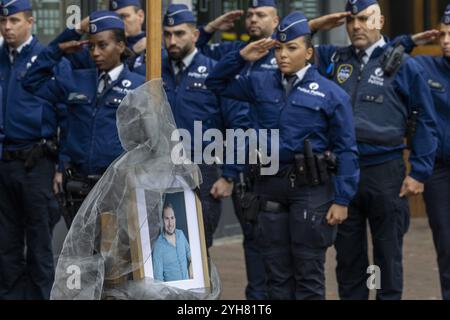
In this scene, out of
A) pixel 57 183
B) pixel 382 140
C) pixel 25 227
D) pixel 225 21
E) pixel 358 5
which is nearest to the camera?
pixel 382 140

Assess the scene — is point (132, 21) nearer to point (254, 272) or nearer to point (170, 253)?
point (254, 272)

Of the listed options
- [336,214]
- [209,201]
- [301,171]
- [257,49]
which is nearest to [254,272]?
[209,201]

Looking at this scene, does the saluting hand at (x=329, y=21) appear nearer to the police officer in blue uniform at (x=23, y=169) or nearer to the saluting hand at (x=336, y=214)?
the saluting hand at (x=336, y=214)

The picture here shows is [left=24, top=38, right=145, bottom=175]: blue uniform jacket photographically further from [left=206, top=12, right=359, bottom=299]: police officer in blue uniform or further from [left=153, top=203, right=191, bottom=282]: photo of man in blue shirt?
[left=153, top=203, right=191, bottom=282]: photo of man in blue shirt

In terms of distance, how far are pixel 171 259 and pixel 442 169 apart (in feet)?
10.6

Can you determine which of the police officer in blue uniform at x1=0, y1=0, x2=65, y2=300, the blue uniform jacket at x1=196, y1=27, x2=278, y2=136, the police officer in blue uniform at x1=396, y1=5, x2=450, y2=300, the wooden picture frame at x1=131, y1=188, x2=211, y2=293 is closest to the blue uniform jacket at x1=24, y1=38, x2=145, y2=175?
the police officer in blue uniform at x1=0, y1=0, x2=65, y2=300

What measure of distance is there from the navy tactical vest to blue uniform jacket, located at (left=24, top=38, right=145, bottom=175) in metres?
1.43

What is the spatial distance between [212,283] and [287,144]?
5.99ft

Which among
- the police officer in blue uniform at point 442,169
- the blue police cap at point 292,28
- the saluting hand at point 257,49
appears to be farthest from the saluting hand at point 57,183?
the police officer in blue uniform at point 442,169

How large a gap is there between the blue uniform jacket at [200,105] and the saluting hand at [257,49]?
3.10ft

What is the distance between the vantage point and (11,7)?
27.7 feet

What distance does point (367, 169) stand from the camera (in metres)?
8.04

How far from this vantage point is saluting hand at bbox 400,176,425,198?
7859 mm
